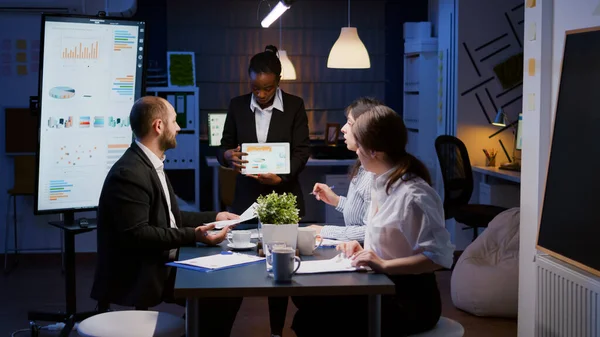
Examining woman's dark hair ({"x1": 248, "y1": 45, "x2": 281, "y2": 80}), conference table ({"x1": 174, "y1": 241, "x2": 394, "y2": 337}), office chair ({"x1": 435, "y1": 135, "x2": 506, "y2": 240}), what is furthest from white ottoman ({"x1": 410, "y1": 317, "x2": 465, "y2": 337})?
office chair ({"x1": 435, "y1": 135, "x2": 506, "y2": 240})

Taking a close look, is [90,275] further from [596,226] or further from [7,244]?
[596,226]

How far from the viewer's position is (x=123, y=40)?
188 inches

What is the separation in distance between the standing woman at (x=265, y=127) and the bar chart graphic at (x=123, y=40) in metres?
0.69

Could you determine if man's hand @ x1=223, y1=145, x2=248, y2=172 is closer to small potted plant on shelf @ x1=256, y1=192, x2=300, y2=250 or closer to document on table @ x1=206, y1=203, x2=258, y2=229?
document on table @ x1=206, y1=203, x2=258, y2=229

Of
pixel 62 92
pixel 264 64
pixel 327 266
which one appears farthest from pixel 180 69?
pixel 327 266

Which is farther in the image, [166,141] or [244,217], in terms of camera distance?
[166,141]

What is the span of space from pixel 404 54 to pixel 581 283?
6.84 metres

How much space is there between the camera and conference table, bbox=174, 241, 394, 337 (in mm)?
2686

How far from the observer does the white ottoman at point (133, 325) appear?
123 inches

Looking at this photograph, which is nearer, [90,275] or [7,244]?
[90,275]

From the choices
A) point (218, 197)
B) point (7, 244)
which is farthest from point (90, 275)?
point (218, 197)

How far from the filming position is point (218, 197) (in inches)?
352

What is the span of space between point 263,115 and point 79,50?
1.11m

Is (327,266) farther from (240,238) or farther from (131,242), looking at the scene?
(131,242)
